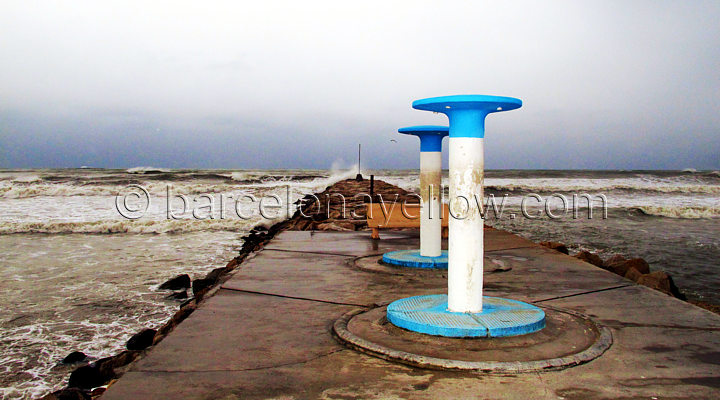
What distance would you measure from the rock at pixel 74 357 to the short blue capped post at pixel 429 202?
12.8 feet

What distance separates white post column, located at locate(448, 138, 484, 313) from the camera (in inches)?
181

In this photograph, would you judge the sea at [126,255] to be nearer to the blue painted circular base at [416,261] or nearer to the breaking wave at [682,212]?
the breaking wave at [682,212]

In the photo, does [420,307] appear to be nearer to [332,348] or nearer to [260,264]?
[332,348]

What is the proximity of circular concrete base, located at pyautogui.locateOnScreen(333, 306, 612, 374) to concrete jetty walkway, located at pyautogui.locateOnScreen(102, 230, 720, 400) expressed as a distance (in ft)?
0.27

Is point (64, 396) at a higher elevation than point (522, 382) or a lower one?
lower

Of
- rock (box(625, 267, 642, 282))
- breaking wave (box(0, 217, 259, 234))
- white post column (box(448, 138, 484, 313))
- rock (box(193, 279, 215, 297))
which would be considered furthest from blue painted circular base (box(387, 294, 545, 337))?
breaking wave (box(0, 217, 259, 234))

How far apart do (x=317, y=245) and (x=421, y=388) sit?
6877mm

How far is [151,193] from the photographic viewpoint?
130 ft

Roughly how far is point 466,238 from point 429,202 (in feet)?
9.53

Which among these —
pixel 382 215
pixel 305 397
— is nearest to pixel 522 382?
pixel 305 397

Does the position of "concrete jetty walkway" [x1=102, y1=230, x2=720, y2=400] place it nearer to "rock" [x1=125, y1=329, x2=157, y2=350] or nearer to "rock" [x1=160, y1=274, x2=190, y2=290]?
"rock" [x1=125, y1=329, x2=157, y2=350]

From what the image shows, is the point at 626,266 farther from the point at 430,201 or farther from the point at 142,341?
the point at 142,341

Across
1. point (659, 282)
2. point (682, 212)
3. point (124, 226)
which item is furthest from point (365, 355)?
point (682, 212)

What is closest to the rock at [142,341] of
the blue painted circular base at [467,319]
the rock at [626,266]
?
the blue painted circular base at [467,319]
